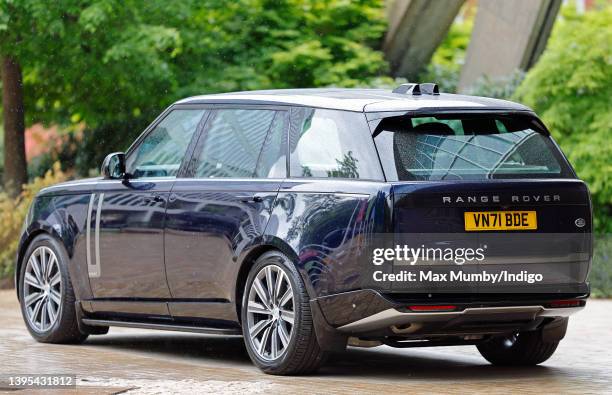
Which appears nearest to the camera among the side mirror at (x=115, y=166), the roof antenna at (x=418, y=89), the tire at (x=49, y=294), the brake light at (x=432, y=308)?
the brake light at (x=432, y=308)

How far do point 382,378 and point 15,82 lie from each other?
1545 cm

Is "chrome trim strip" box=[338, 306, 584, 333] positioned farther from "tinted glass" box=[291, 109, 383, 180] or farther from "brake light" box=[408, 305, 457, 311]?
"tinted glass" box=[291, 109, 383, 180]

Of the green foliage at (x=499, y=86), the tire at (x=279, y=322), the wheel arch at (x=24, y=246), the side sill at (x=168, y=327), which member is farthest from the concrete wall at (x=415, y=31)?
the tire at (x=279, y=322)

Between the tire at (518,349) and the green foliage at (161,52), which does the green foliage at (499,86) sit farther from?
the tire at (518,349)

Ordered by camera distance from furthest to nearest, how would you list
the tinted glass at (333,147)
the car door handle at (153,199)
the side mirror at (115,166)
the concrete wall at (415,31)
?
the concrete wall at (415,31) < the side mirror at (115,166) < the car door handle at (153,199) < the tinted glass at (333,147)

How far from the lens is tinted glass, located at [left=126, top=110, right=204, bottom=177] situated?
10.6m

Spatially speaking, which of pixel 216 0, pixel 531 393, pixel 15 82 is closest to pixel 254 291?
pixel 531 393

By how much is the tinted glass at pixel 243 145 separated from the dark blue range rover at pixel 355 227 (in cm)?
1

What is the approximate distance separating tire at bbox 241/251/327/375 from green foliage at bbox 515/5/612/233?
10312mm

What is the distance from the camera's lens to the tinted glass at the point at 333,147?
29.9ft

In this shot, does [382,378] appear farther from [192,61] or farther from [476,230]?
[192,61]

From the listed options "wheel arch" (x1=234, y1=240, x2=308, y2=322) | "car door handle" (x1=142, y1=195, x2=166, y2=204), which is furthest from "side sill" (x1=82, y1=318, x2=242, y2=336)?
"car door handle" (x1=142, y1=195, x2=166, y2=204)

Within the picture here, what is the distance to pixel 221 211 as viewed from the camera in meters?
9.91

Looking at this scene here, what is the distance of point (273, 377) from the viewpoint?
30.7 feet
